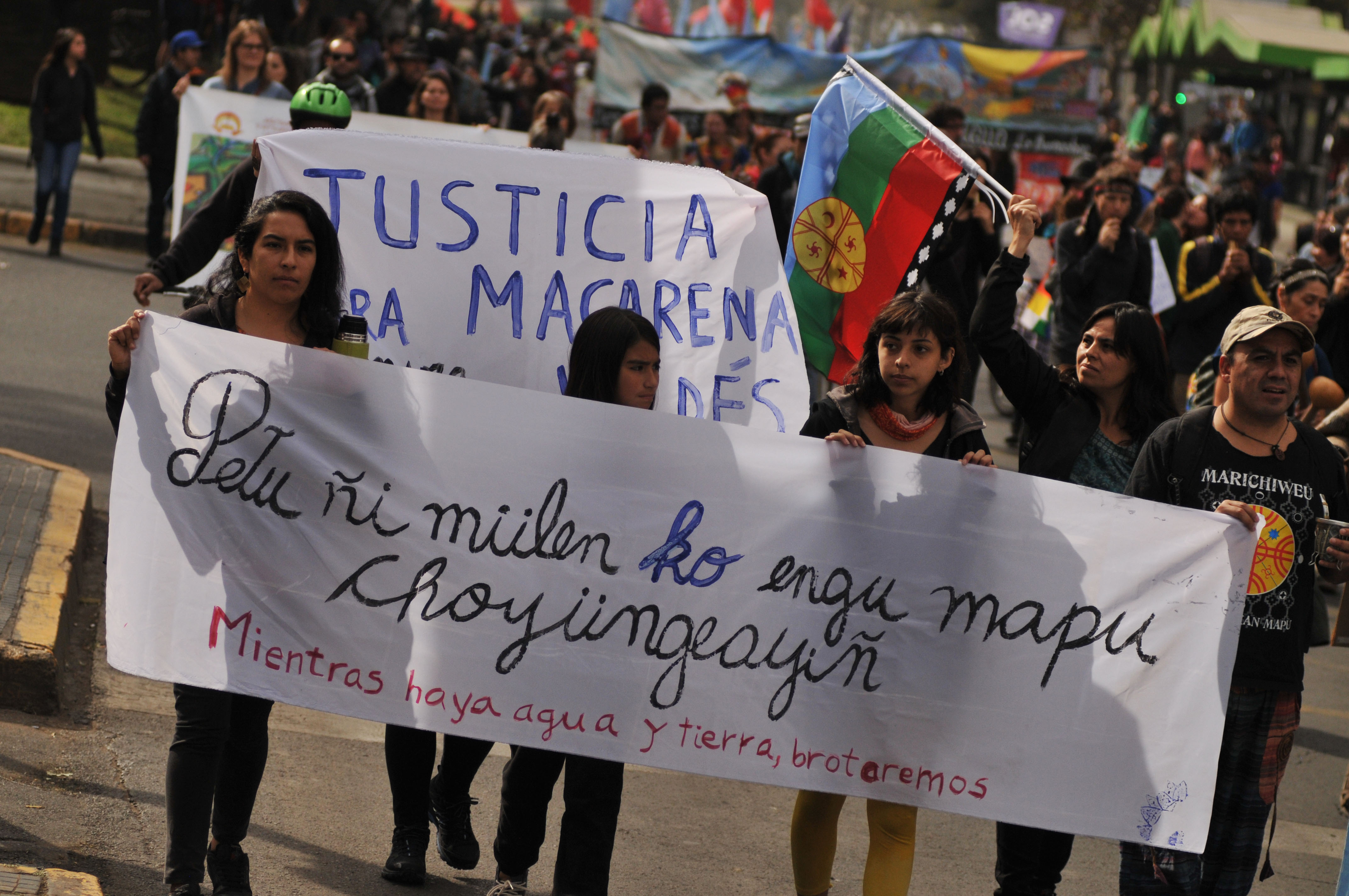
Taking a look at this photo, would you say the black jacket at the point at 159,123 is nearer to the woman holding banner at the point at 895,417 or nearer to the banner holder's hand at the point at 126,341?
the banner holder's hand at the point at 126,341

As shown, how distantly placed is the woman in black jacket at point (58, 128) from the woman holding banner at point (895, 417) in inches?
412

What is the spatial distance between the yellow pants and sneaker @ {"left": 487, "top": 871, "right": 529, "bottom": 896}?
2.33ft

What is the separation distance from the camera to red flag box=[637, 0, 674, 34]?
84.8 feet

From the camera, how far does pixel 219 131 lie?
8938 millimetres

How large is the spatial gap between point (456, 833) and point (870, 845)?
1.15 metres

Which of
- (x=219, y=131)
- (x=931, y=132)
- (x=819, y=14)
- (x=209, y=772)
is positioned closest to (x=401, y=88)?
(x=219, y=131)

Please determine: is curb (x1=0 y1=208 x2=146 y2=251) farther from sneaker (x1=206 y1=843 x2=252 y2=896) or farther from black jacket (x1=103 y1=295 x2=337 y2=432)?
sneaker (x1=206 y1=843 x2=252 y2=896)

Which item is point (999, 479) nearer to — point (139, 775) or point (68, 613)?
point (139, 775)

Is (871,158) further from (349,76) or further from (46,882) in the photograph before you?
(349,76)

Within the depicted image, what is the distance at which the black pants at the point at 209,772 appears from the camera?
11.6 feet

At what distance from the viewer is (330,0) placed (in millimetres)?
25609

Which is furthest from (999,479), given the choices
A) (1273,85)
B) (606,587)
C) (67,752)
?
(1273,85)

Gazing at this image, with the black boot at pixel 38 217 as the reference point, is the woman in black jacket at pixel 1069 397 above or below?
above

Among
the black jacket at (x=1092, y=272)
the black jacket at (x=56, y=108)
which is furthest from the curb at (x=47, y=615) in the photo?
the black jacket at (x=56, y=108)
